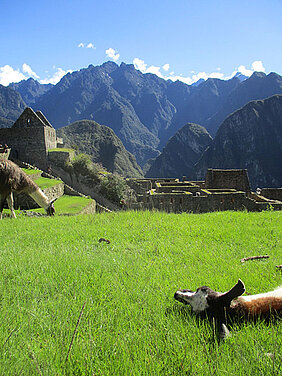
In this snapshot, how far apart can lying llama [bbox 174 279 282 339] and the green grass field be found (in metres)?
0.09

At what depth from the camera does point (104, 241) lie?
15.5 feet

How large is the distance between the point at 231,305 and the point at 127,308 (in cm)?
87

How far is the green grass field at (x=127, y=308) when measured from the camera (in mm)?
1541

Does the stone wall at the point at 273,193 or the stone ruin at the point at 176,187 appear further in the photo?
the stone wall at the point at 273,193

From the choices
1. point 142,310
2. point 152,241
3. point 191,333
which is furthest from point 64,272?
point 152,241

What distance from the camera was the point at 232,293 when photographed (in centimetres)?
191

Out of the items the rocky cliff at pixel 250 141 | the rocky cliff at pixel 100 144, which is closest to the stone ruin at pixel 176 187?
the rocky cliff at pixel 100 144

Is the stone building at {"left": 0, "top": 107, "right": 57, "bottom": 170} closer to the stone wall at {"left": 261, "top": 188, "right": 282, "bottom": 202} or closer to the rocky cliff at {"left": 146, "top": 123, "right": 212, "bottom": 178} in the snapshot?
the stone wall at {"left": 261, "top": 188, "right": 282, "bottom": 202}

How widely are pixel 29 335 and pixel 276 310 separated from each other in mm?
1941

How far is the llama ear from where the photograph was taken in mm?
1846

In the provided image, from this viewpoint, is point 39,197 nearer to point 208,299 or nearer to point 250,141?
point 208,299

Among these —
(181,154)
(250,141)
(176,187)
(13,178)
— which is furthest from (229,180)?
(181,154)

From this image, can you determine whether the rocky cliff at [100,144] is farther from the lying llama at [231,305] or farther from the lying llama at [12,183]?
the lying llama at [231,305]

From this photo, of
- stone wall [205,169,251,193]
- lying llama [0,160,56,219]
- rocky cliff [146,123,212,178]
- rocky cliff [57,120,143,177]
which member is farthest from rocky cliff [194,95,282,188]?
lying llama [0,160,56,219]
